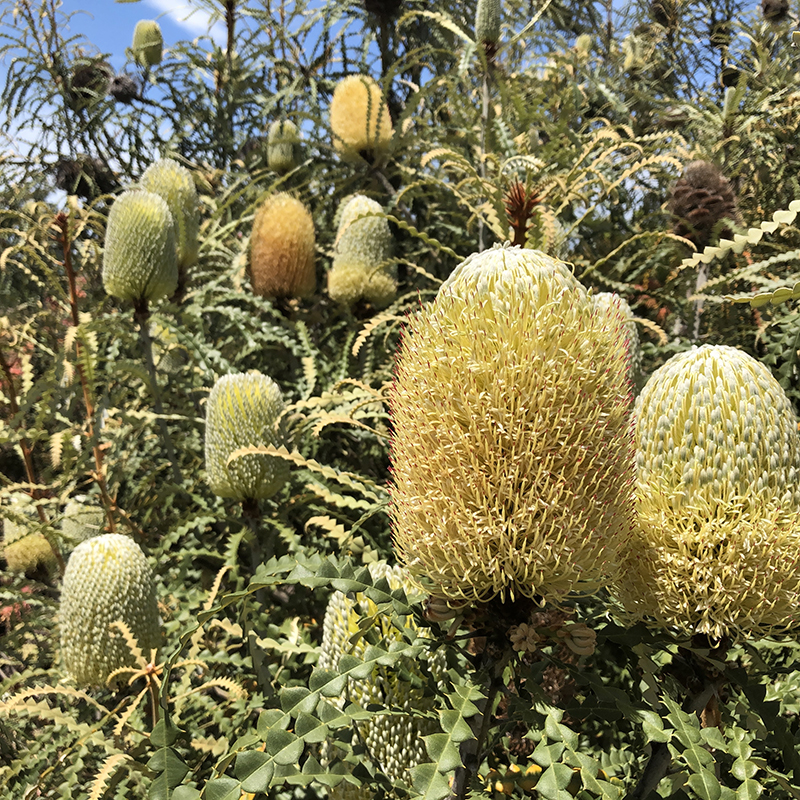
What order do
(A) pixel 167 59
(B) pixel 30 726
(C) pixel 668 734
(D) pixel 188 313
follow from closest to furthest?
(C) pixel 668 734
(B) pixel 30 726
(D) pixel 188 313
(A) pixel 167 59

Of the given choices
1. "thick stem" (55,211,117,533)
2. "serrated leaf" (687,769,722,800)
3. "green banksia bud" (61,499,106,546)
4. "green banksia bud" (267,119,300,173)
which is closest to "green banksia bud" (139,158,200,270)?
"green banksia bud" (267,119,300,173)

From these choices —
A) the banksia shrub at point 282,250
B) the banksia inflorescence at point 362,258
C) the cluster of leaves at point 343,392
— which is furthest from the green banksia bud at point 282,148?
the banksia inflorescence at point 362,258

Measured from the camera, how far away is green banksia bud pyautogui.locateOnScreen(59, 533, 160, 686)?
4.50 feet

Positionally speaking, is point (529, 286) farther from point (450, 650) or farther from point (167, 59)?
point (167, 59)

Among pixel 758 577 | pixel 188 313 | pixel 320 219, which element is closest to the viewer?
pixel 758 577

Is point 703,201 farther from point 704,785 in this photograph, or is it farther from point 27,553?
point 27,553

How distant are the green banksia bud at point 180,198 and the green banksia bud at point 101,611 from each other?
140 centimetres

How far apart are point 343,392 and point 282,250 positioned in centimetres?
74

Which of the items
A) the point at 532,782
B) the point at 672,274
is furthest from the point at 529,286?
the point at 672,274

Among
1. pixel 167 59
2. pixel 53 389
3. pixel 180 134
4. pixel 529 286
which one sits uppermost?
pixel 167 59

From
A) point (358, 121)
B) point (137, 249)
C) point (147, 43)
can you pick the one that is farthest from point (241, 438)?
point (147, 43)

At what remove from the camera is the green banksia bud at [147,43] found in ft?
11.7

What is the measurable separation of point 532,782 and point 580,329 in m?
1.18

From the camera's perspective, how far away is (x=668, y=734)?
64 cm
